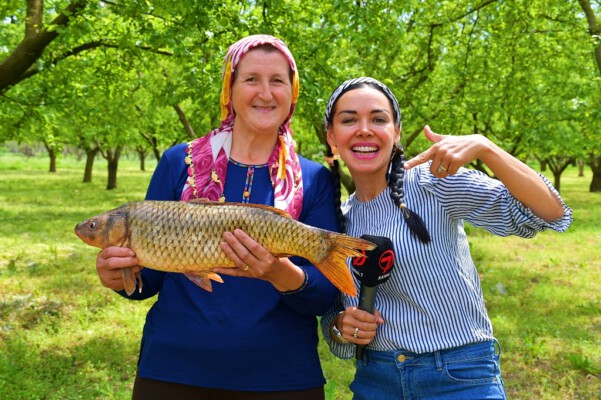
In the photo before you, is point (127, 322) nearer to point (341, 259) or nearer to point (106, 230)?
point (106, 230)

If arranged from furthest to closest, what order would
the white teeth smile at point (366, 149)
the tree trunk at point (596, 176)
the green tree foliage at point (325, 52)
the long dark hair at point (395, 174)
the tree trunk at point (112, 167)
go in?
the tree trunk at point (596, 176)
the tree trunk at point (112, 167)
the green tree foliage at point (325, 52)
the white teeth smile at point (366, 149)
the long dark hair at point (395, 174)

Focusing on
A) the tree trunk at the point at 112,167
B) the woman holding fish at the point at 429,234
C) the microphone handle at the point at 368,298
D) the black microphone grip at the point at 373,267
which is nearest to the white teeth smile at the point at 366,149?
the woman holding fish at the point at 429,234

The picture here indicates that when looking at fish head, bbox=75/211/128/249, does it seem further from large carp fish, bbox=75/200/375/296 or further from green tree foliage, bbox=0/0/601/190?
green tree foliage, bbox=0/0/601/190

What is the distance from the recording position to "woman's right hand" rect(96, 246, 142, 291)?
7.99ft

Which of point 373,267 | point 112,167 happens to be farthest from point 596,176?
point 373,267

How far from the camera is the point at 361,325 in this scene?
248cm

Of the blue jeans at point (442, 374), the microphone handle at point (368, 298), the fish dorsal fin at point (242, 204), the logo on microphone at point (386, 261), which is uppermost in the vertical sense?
the fish dorsal fin at point (242, 204)

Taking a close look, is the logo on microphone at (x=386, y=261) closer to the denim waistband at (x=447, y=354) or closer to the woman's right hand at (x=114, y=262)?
the denim waistband at (x=447, y=354)

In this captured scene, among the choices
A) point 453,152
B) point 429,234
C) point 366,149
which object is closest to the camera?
point 453,152

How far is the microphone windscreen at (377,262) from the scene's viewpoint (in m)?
2.35

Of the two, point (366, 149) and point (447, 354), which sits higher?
point (366, 149)

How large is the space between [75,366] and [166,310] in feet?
14.6

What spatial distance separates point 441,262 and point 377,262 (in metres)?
0.36

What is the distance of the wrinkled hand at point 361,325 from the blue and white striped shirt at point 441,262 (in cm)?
9
